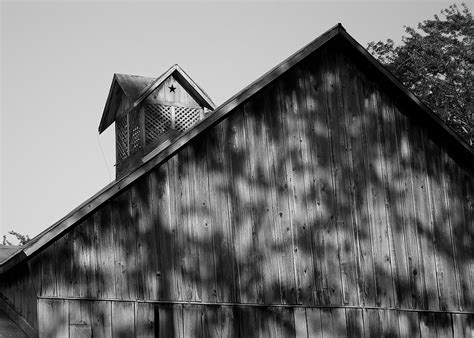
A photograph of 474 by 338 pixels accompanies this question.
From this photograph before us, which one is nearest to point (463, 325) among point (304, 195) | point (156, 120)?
point (304, 195)

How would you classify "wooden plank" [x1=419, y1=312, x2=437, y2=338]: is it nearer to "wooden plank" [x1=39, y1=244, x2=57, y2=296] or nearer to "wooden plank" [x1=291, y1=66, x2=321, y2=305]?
"wooden plank" [x1=291, y1=66, x2=321, y2=305]

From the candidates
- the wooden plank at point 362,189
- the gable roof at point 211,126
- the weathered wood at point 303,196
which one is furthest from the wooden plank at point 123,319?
the wooden plank at point 362,189

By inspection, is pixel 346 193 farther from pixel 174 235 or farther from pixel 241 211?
pixel 174 235

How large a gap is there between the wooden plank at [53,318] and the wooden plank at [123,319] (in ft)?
2.18

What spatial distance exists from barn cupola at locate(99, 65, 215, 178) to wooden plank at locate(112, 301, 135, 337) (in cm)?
952

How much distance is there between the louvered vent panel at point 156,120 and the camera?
1981 cm

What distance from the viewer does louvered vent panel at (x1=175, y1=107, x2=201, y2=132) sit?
20453mm

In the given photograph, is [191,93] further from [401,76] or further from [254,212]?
[401,76]

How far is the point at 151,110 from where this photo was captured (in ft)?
65.9

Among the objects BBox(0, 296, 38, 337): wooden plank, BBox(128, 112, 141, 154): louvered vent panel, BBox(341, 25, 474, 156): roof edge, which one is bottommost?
BBox(0, 296, 38, 337): wooden plank

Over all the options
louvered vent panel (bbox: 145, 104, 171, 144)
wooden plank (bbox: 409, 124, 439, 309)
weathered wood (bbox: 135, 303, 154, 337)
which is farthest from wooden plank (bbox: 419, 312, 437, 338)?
louvered vent panel (bbox: 145, 104, 171, 144)

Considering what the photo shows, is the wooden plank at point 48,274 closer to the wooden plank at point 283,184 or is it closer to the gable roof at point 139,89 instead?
the wooden plank at point 283,184

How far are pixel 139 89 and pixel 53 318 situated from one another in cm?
1237

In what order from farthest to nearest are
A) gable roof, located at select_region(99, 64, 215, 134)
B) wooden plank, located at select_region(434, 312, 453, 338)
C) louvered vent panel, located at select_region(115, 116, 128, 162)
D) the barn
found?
louvered vent panel, located at select_region(115, 116, 128, 162) < gable roof, located at select_region(99, 64, 215, 134) < wooden plank, located at select_region(434, 312, 453, 338) < the barn
